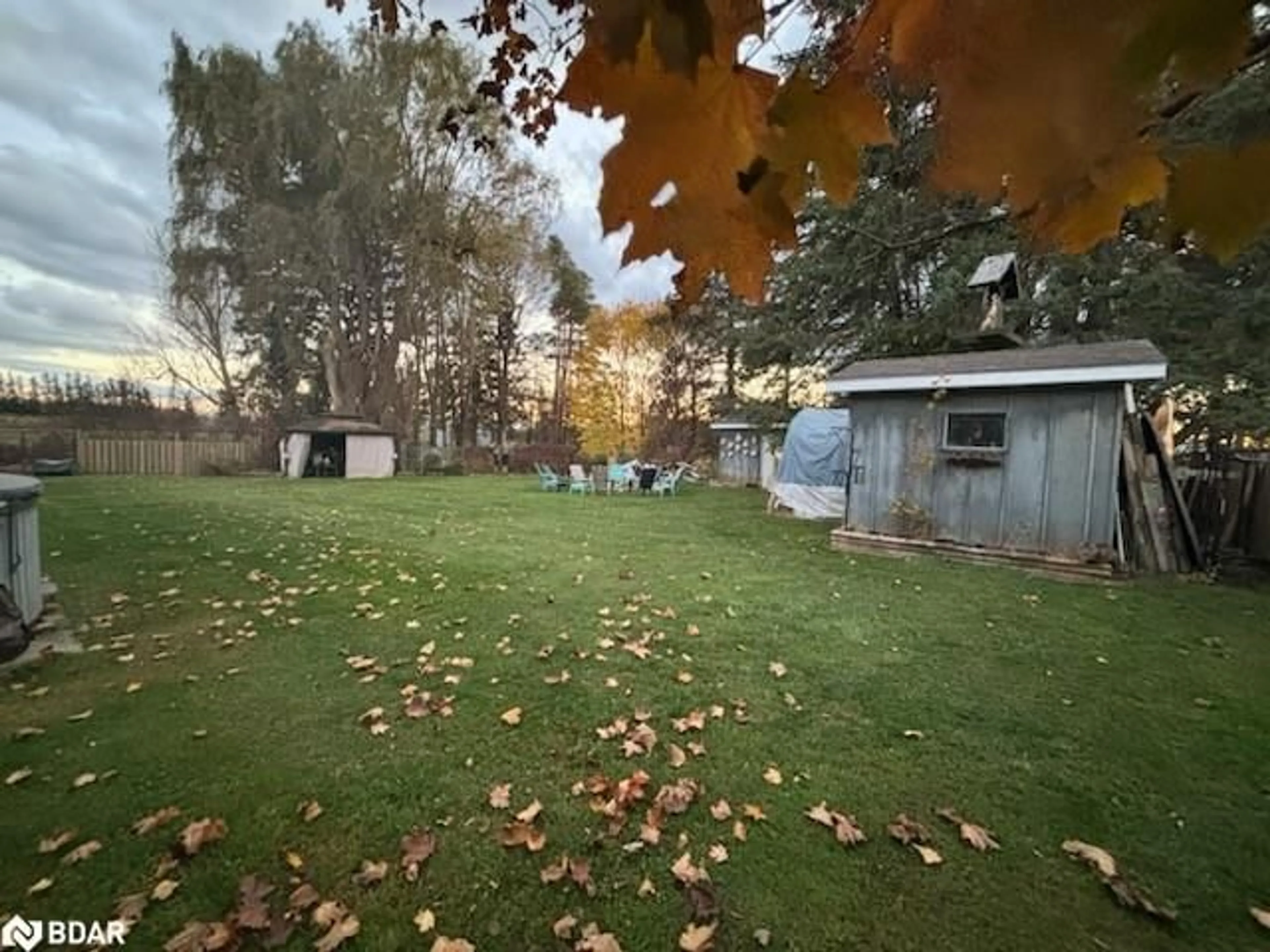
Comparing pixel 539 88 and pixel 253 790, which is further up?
pixel 539 88

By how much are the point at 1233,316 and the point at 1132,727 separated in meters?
10.5

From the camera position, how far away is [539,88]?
2.71 meters

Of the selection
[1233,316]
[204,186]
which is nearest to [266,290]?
[204,186]

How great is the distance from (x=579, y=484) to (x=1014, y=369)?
→ 1176 cm

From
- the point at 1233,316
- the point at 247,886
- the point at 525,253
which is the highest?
the point at 525,253

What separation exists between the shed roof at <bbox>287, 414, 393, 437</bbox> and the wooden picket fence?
7.75 feet

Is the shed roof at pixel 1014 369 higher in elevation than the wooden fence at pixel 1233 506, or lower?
higher

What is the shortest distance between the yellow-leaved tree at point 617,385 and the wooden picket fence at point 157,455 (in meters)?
13.4

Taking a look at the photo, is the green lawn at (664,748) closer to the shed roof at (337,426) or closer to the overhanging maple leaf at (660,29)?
the overhanging maple leaf at (660,29)

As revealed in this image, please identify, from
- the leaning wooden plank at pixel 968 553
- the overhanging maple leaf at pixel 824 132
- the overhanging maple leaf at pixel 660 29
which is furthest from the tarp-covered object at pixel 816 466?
the overhanging maple leaf at pixel 660 29

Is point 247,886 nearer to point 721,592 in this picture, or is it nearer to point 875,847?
point 875,847

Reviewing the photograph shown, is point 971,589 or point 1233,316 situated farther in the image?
point 1233,316

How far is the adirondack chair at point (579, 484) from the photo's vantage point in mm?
17578

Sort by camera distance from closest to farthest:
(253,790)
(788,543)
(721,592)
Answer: (253,790)
(721,592)
(788,543)
